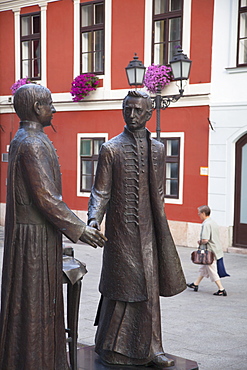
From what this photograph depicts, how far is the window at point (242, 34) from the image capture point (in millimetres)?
12453

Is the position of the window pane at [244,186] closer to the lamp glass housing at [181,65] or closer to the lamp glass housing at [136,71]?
the lamp glass housing at [181,65]

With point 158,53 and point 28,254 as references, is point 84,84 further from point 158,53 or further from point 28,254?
point 28,254

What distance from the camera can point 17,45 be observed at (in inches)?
685

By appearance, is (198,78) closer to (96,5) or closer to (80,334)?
(96,5)

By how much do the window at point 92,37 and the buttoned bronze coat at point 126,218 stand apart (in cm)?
1085

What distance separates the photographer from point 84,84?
15156 mm

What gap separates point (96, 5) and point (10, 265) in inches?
497

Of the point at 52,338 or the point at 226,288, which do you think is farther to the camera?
the point at 226,288

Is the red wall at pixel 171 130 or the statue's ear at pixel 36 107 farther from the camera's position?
the red wall at pixel 171 130

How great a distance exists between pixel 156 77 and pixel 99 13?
310 centimetres

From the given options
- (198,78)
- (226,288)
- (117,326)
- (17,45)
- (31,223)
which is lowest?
(226,288)

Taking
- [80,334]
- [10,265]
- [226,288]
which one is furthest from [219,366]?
[226,288]

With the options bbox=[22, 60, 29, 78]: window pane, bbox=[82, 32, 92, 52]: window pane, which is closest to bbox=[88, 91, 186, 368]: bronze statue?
bbox=[82, 32, 92, 52]: window pane

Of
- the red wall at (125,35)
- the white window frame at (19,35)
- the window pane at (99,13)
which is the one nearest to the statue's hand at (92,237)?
the red wall at (125,35)
